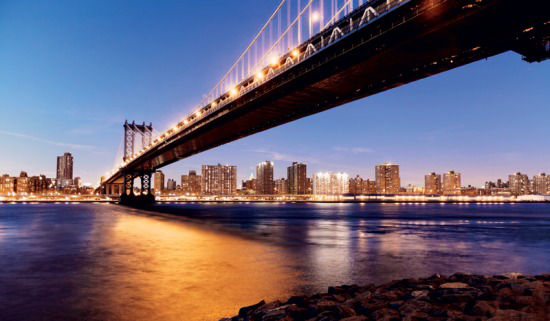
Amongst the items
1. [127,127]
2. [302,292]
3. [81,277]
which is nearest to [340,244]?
[302,292]

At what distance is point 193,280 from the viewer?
35.8 ft

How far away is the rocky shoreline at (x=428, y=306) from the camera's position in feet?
19.0

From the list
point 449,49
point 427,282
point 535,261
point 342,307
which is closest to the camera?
point 342,307

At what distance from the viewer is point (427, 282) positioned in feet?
A: 29.0

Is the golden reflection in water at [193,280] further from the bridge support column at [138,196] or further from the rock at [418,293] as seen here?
the bridge support column at [138,196]

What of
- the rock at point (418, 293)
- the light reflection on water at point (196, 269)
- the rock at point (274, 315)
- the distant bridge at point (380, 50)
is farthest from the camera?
the distant bridge at point (380, 50)


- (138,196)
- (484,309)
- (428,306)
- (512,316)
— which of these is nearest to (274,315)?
(428,306)

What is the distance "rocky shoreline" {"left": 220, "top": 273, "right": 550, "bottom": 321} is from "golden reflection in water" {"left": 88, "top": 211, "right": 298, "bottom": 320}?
160cm

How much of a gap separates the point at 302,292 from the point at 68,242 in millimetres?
15952

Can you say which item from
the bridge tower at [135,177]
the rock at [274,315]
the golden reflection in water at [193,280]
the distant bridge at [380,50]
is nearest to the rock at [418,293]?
the rock at [274,315]

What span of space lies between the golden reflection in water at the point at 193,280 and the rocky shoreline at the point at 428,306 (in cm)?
160

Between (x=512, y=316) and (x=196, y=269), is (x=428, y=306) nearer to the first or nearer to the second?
(x=512, y=316)

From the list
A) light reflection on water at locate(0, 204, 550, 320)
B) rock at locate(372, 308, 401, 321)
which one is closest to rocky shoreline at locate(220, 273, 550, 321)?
rock at locate(372, 308, 401, 321)

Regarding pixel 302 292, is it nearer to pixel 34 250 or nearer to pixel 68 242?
pixel 34 250
